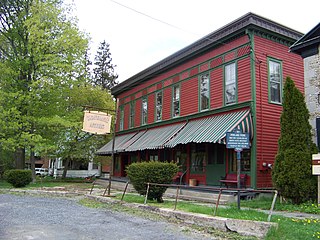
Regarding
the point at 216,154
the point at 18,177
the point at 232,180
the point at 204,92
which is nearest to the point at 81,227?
the point at 232,180

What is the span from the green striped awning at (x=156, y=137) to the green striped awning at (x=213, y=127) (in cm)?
59

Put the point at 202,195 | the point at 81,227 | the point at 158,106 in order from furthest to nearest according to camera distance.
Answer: the point at 158,106
the point at 202,195
the point at 81,227

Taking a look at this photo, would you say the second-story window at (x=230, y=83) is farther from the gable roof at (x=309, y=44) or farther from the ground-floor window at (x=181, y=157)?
the ground-floor window at (x=181, y=157)

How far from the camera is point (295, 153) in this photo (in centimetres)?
1105

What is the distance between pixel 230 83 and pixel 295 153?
5008 mm

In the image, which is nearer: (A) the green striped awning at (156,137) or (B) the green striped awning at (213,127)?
(B) the green striped awning at (213,127)

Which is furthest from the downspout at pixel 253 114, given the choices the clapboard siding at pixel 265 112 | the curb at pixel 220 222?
the curb at pixel 220 222

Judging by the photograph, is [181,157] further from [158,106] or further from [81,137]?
[81,137]

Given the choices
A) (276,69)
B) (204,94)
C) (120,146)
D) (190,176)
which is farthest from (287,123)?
(120,146)

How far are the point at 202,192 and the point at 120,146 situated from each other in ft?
32.0

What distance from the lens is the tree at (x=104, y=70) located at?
51.6 metres

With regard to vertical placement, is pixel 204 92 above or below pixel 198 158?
above

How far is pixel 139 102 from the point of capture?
23438 millimetres

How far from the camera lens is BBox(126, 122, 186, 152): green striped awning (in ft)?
55.8
